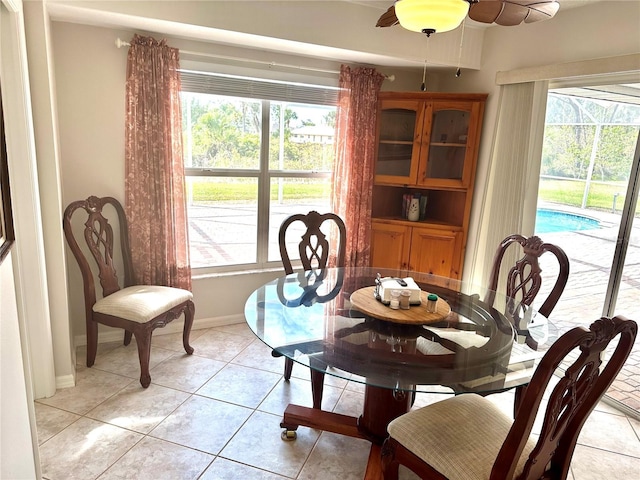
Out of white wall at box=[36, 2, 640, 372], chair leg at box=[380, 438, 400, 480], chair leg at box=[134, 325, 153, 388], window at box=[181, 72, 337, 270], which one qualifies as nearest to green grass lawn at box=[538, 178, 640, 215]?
white wall at box=[36, 2, 640, 372]

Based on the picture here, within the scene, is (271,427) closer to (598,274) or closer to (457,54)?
(598,274)

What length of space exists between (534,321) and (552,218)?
1293 mm

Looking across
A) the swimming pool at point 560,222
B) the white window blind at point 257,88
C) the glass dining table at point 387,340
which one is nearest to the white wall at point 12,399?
the glass dining table at point 387,340

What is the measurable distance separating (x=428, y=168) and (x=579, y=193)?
1083 mm

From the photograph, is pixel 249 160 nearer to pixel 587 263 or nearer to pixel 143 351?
pixel 143 351

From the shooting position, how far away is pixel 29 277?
2.19 meters

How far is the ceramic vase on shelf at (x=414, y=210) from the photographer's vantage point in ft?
12.0

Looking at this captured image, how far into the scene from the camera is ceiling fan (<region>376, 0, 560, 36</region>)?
4.78 feet

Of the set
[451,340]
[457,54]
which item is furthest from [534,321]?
[457,54]

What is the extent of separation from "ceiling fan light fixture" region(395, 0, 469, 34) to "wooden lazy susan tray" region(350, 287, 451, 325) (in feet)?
3.76

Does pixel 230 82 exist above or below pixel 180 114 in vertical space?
above

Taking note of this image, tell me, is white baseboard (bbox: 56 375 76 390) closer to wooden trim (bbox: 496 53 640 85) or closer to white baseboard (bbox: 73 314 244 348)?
white baseboard (bbox: 73 314 244 348)

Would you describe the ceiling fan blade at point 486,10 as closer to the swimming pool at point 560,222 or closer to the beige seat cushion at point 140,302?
the swimming pool at point 560,222

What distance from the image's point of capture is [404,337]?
1.75m
